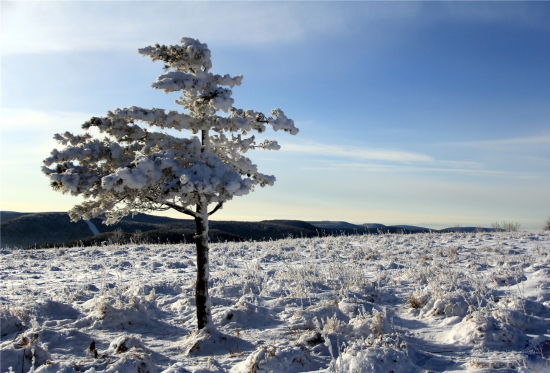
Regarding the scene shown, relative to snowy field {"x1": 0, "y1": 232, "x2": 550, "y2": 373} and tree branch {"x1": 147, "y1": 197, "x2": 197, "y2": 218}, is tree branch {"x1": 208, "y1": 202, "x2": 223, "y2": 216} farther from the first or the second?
snowy field {"x1": 0, "y1": 232, "x2": 550, "y2": 373}

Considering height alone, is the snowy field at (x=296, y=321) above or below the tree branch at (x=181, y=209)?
below

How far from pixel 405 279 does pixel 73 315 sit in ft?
25.8

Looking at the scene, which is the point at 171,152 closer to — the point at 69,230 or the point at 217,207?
the point at 217,207

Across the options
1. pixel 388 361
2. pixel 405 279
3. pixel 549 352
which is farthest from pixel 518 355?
pixel 405 279

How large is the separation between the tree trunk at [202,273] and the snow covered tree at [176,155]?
0.02 m

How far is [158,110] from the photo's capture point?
253 inches

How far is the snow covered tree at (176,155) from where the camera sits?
5.64m

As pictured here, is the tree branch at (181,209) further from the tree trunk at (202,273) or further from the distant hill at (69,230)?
the distant hill at (69,230)

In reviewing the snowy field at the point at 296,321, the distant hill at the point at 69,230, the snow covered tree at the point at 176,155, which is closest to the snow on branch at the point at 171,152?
the snow covered tree at the point at 176,155

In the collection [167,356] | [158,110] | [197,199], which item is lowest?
[167,356]

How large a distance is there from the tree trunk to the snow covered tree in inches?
0.7

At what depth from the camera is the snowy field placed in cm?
493

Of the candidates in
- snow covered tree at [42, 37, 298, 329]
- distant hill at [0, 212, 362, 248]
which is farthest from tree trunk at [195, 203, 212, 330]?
distant hill at [0, 212, 362, 248]

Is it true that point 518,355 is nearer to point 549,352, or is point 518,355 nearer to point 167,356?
point 549,352
